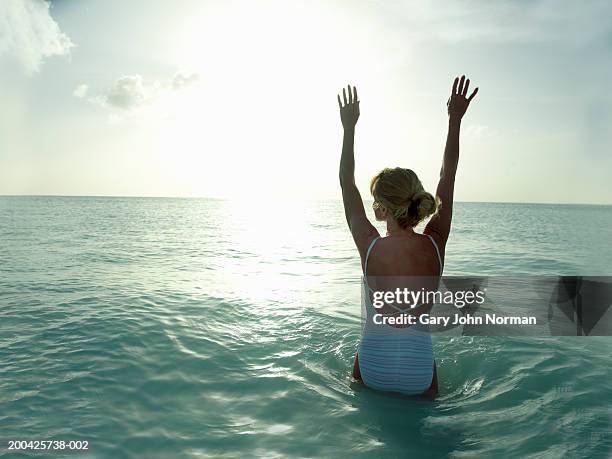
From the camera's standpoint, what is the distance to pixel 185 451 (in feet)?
12.9

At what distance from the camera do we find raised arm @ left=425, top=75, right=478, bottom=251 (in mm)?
3701

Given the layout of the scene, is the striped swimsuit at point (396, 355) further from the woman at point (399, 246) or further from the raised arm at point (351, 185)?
the raised arm at point (351, 185)

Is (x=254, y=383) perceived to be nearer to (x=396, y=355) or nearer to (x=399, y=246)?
(x=396, y=355)

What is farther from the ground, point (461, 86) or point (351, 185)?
point (461, 86)

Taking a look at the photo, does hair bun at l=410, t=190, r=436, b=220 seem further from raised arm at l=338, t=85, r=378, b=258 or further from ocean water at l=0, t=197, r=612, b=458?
ocean water at l=0, t=197, r=612, b=458

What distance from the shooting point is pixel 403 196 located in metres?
3.48

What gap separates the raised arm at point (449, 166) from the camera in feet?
12.1

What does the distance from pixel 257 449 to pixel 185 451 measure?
2.21 feet

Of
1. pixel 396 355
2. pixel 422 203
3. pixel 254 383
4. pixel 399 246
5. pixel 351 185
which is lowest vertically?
pixel 254 383

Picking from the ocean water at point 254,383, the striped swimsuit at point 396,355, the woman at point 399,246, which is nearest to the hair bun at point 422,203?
the woman at point 399,246

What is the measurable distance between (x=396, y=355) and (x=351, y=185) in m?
1.72
